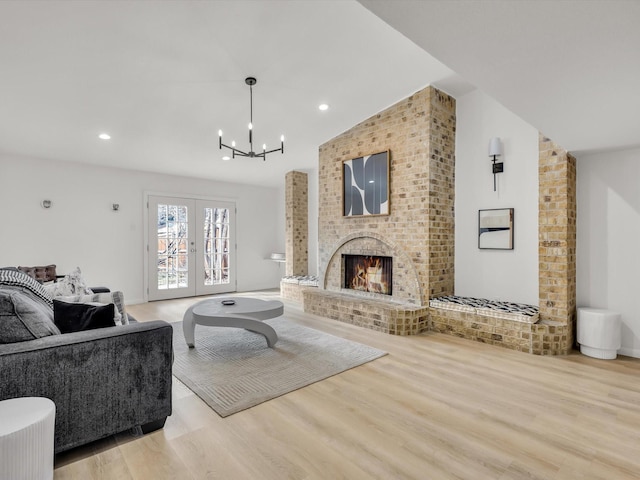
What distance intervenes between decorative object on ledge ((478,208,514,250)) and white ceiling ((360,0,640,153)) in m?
1.80

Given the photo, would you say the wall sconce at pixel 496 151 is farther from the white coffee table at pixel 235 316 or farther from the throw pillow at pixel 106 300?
Answer: the throw pillow at pixel 106 300

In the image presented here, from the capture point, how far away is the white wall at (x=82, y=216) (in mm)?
4883

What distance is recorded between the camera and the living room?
187cm

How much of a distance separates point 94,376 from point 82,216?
4644 millimetres

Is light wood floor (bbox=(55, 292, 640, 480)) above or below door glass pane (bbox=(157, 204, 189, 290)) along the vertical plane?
below

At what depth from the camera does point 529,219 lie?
3.83 m

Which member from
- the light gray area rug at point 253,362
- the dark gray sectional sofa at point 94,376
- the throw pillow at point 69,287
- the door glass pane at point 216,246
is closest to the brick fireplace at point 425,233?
the light gray area rug at point 253,362

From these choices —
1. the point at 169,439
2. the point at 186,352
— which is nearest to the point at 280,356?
the point at 186,352

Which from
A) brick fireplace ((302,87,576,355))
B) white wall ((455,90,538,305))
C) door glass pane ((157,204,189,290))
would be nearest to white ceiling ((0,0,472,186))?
brick fireplace ((302,87,576,355))

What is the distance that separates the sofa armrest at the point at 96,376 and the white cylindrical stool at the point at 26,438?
0.13 m

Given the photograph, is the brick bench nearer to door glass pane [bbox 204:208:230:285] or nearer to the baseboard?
the baseboard

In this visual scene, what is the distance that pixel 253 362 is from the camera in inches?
122

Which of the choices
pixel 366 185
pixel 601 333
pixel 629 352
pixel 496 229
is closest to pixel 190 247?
pixel 366 185

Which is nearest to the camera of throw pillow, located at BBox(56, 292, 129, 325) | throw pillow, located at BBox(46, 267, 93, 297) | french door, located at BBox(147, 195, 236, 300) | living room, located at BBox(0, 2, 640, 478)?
living room, located at BBox(0, 2, 640, 478)
